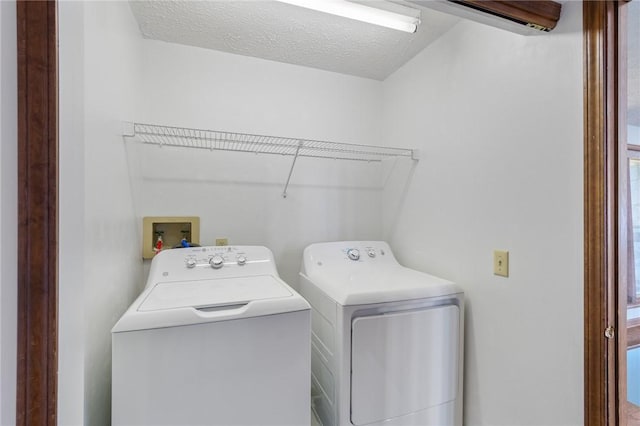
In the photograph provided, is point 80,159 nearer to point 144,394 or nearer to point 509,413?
point 144,394

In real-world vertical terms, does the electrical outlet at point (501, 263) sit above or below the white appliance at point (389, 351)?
above

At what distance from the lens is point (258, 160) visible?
1.98 m

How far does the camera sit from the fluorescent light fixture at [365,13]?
4.48 feet

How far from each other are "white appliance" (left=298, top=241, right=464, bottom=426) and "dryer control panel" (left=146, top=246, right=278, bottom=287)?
40 cm

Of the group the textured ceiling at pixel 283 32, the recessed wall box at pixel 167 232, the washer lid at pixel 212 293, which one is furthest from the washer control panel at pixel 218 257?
the textured ceiling at pixel 283 32

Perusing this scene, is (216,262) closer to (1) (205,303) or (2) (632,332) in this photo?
(1) (205,303)

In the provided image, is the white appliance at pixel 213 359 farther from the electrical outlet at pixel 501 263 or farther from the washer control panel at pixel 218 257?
the electrical outlet at pixel 501 263

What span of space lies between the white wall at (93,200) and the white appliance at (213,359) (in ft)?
0.43

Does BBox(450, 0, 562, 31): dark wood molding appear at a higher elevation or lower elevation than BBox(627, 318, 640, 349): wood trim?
higher

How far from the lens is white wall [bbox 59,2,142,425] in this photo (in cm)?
73

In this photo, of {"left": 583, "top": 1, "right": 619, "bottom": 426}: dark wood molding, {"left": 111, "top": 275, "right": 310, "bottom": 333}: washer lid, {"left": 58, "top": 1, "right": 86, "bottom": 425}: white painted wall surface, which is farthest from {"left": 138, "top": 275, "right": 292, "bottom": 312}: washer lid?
{"left": 583, "top": 1, "right": 619, "bottom": 426}: dark wood molding

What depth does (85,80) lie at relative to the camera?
895 mm

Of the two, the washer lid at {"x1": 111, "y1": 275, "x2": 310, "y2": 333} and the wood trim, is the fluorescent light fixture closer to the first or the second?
the washer lid at {"x1": 111, "y1": 275, "x2": 310, "y2": 333}

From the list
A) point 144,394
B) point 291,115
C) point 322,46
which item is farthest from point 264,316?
point 322,46
